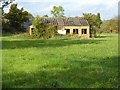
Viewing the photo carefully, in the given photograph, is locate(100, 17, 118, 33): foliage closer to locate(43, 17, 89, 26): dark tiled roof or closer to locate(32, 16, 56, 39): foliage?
locate(43, 17, 89, 26): dark tiled roof

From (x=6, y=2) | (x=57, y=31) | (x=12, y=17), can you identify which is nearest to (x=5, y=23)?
(x=12, y=17)

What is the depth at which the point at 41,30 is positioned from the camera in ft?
182

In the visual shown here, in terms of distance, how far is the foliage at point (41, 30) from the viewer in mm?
55094

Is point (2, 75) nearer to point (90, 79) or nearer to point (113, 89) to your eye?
point (90, 79)

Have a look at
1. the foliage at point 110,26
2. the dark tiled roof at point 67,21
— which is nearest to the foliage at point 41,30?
the dark tiled roof at point 67,21

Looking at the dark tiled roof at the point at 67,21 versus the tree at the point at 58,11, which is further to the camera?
the tree at the point at 58,11

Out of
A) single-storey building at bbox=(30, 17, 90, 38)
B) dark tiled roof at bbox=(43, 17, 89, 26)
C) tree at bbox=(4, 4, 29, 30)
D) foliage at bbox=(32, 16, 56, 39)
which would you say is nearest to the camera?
foliage at bbox=(32, 16, 56, 39)

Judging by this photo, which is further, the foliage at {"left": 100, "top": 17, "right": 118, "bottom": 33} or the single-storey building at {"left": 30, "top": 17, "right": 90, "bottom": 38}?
the foliage at {"left": 100, "top": 17, "right": 118, "bottom": 33}

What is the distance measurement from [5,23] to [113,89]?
6155 cm

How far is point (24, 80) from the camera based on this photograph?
11273 mm

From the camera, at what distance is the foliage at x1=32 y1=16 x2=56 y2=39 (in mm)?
55094

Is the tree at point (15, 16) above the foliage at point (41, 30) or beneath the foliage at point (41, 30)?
above

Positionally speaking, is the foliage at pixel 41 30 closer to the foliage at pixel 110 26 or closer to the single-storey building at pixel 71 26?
the single-storey building at pixel 71 26

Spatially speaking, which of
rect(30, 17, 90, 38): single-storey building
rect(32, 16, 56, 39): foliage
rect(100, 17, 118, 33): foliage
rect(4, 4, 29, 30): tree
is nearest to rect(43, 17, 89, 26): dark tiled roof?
rect(30, 17, 90, 38): single-storey building
